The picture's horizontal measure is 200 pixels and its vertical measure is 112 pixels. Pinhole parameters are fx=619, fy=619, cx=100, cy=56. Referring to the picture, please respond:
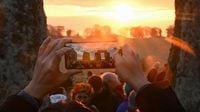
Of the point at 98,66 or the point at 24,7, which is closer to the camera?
the point at 98,66

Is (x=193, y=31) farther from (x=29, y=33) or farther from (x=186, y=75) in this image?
(x=29, y=33)

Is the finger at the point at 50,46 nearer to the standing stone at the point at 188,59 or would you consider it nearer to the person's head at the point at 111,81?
the standing stone at the point at 188,59

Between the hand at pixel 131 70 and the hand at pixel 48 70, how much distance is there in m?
0.20

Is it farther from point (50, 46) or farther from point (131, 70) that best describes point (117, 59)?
point (50, 46)

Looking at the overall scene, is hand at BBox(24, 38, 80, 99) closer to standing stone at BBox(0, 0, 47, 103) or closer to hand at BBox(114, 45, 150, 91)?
hand at BBox(114, 45, 150, 91)

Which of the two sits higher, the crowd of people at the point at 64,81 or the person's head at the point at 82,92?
the crowd of people at the point at 64,81

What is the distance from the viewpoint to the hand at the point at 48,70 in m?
2.10

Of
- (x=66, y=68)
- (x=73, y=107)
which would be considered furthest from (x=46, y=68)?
(x=73, y=107)

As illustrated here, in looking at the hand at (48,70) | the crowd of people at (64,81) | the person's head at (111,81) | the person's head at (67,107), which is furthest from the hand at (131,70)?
the person's head at (111,81)

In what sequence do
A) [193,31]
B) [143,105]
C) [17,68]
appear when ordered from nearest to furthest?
[143,105], [193,31], [17,68]

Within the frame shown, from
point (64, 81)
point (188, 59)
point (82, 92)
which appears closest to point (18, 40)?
point (82, 92)

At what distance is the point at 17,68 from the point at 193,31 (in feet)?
5.56

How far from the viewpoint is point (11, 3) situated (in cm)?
591

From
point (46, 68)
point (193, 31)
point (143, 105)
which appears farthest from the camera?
point (193, 31)
